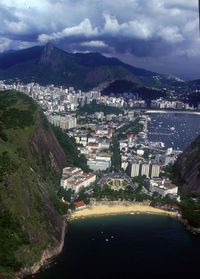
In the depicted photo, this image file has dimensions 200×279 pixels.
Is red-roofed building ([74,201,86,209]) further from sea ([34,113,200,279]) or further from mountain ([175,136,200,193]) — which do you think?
mountain ([175,136,200,193])

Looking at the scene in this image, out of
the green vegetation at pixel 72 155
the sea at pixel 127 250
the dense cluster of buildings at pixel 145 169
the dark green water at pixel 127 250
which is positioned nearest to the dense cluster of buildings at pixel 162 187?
the dense cluster of buildings at pixel 145 169

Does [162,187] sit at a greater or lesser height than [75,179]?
lesser

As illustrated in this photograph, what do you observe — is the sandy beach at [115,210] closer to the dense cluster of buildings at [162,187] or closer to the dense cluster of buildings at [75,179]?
the dense cluster of buildings at [162,187]

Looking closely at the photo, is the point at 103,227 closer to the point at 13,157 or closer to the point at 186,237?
the point at 186,237

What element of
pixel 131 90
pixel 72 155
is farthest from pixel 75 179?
pixel 131 90

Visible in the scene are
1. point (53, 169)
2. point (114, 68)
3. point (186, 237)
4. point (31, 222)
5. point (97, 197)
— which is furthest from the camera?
point (114, 68)

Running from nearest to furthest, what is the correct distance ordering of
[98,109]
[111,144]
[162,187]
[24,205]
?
[24,205] → [162,187] → [111,144] → [98,109]

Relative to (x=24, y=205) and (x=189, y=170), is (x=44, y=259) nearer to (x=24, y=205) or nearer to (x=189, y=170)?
(x=24, y=205)

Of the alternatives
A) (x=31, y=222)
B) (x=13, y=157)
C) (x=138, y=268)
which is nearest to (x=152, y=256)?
(x=138, y=268)
